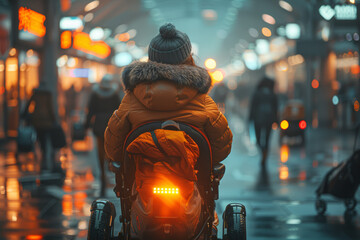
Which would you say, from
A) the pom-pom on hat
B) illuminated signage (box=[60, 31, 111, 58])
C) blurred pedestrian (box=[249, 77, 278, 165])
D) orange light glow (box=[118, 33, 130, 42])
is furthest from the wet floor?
orange light glow (box=[118, 33, 130, 42])

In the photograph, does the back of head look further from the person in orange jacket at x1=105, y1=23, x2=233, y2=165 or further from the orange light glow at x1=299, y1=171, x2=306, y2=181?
the person in orange jacket at x1=105, y1=23, x2=233, y2=165

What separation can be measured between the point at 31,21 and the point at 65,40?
975 millimetres

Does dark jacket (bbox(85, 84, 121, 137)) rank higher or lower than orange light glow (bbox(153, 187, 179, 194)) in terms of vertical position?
higher

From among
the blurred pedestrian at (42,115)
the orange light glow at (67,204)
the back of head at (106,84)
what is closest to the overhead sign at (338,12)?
the back of head at (106,84)

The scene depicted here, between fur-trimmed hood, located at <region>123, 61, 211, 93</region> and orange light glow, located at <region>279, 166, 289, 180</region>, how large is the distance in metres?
6.75

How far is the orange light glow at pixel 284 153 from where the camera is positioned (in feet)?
45.4

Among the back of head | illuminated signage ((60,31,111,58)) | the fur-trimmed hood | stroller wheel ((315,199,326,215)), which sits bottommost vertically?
stroller wheel ((315,199,326,215))

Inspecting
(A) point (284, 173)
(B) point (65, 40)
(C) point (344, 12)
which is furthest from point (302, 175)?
(B) point (65, 40)

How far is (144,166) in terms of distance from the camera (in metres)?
3.92

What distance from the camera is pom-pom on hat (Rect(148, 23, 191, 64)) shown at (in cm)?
423

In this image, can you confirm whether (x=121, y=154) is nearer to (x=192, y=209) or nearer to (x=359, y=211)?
(x=192, y=209)

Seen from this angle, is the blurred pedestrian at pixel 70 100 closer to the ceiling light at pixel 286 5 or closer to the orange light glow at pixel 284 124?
the ceiling light at pixel 286 5

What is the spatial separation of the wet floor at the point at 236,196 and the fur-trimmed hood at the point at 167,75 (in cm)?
237

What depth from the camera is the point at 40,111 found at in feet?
35.4
